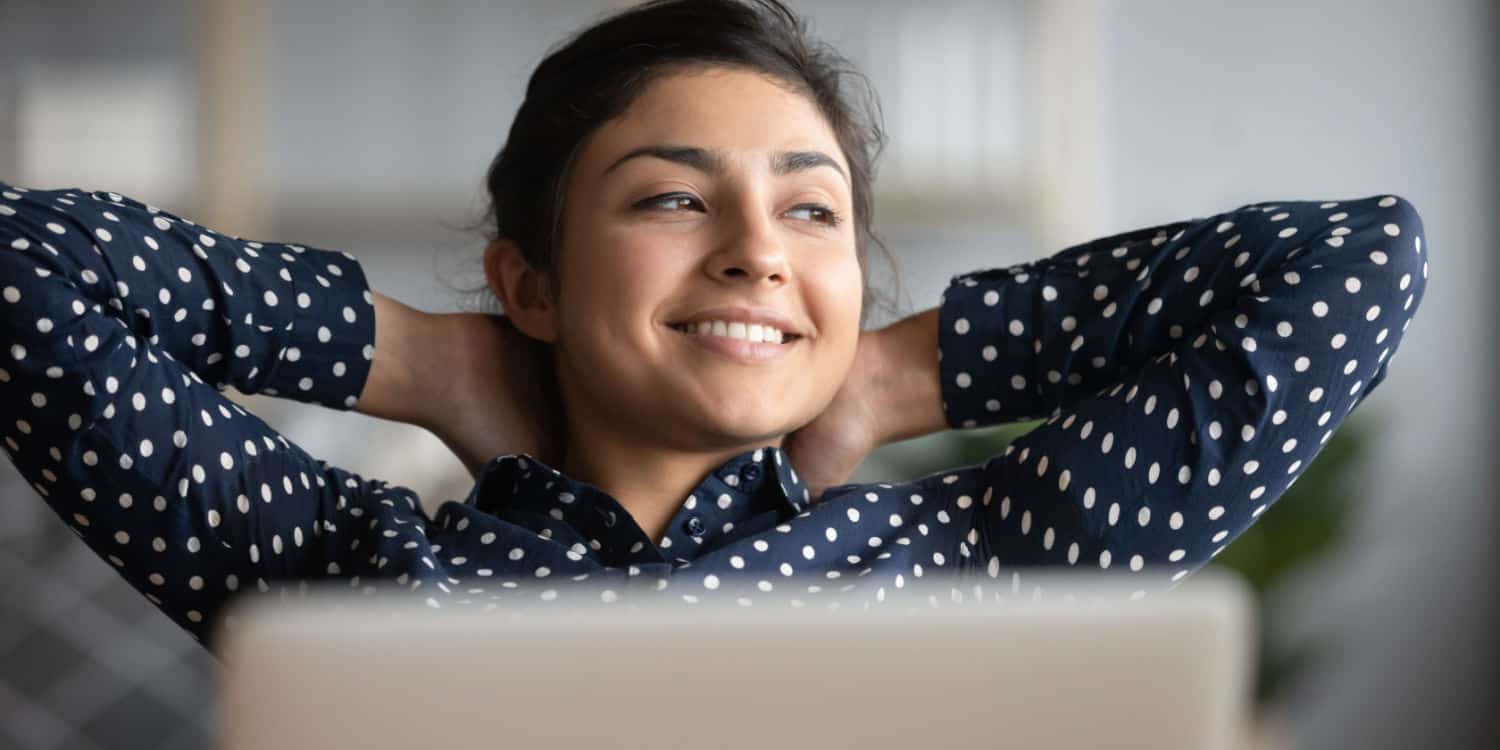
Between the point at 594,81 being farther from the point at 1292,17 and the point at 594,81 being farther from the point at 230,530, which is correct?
the point at 1292,17

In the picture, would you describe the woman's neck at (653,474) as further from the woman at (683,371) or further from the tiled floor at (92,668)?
the tiled floor at (92,668)

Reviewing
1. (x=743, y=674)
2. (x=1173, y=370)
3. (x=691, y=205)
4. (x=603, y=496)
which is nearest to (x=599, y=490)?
(x=603, y=496)

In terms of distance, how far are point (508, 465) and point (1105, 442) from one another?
0.45 m

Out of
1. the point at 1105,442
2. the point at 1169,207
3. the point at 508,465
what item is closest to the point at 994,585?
the point at 1105,442

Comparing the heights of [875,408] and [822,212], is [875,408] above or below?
below

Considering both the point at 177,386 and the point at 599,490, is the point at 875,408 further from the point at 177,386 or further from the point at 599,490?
the point at 177,386

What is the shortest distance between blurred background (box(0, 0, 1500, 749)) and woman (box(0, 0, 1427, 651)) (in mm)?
1949

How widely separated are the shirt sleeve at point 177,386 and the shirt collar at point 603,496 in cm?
7

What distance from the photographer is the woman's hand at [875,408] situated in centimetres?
126

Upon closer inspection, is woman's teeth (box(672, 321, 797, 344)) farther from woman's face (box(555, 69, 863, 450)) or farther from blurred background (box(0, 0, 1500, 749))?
blurred background (box(0, 0, 1500, 749))

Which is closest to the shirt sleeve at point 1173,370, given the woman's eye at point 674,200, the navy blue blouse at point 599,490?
the navy blue blouse at point 599,490

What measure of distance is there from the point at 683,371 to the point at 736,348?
43 mm

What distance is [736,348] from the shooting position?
3.68 ft

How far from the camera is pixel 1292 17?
3.27m
